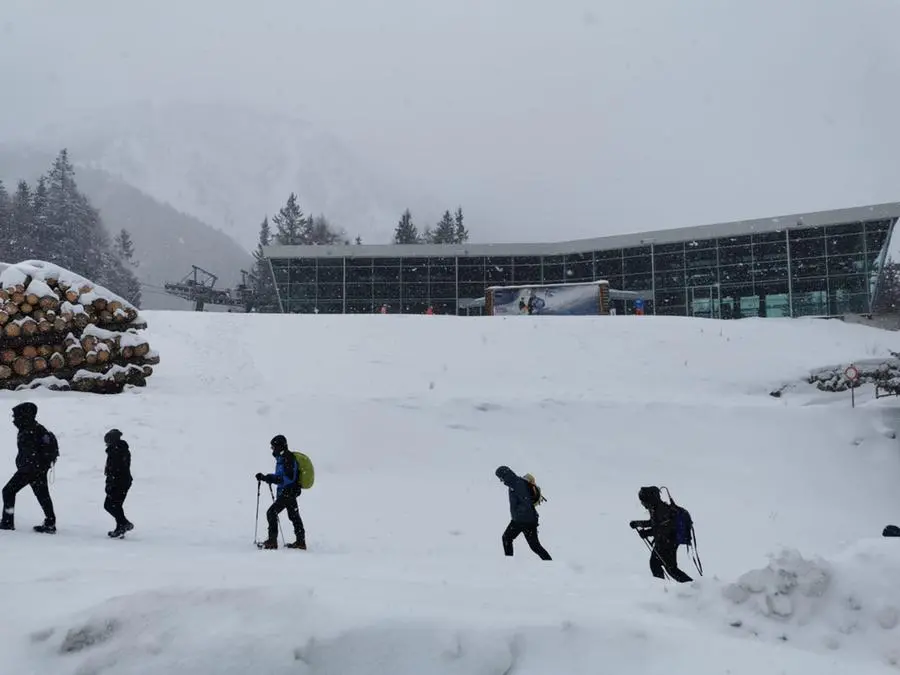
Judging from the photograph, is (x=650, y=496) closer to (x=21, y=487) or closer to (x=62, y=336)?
(x=21, y=487)

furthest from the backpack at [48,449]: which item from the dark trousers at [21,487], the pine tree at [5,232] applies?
the pine tree at [5,232]

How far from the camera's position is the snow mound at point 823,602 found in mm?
4078

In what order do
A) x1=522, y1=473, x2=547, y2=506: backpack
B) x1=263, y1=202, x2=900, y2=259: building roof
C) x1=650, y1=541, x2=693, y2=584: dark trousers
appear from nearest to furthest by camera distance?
1. x1=650, y1=541, x2=693, y2=584: dark trousers
2. x1=522, y1=473, x2=547, y2=506: backpack
3. x1=263, y1=202, x2=900, y2=259: building roof

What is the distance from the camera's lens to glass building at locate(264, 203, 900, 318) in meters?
34.5

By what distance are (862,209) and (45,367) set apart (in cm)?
3708

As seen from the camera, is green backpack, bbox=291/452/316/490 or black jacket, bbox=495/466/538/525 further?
black jacket, bbox=495/466/538/525

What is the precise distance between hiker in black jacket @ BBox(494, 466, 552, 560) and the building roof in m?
32.8

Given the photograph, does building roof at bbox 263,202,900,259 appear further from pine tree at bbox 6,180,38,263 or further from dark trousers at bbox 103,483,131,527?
dark trousers at bbox 103,483,131,527

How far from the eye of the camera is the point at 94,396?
12.6 meters

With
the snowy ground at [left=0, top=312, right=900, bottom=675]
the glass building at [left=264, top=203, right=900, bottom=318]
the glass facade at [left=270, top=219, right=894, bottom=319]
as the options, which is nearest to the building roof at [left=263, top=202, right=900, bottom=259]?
the glass building at [left=264, top=203, right=900, bottom=318]

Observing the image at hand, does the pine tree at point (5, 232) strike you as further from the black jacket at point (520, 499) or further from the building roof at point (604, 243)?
the black jacket at point (520, 499)

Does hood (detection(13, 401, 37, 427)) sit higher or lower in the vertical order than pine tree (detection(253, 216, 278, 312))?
lower

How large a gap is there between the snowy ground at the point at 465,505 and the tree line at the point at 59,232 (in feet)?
133

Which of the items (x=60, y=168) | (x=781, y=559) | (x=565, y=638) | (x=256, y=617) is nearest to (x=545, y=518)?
(x=781, y=559)
